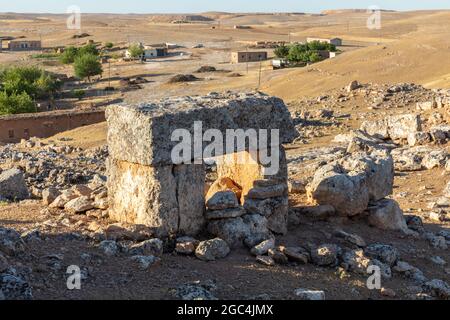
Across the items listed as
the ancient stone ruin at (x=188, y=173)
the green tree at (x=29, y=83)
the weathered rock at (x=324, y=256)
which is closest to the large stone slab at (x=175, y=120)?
the ancient stone ruin at (x=188, y=173)

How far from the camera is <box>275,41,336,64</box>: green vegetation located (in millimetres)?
50013

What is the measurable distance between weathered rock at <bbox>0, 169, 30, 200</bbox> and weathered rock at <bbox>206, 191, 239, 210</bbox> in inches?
182

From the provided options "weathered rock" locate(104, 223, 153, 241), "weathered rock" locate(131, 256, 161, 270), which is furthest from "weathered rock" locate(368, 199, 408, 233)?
"weathered rock" locate(131, 256, 161, 270)

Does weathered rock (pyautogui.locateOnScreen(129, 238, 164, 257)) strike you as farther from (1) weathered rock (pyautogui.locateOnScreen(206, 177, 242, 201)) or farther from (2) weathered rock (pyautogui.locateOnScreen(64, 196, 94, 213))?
(1) weathered rock (pyautogui.locateOnScreen(206, 177, 242, 201))

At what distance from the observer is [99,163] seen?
17.7 m

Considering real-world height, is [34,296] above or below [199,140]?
below

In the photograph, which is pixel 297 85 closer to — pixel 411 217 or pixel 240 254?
pixel 411 217

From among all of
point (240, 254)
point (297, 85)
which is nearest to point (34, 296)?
point (240, 254)

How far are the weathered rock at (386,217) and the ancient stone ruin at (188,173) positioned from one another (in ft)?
5.04

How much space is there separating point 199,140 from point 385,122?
40.7 ft

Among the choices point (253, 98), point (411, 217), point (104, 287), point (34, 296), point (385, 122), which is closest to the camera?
point (34, 296)

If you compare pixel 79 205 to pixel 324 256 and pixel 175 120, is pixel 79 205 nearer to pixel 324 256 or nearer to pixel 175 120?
pixel 175 120

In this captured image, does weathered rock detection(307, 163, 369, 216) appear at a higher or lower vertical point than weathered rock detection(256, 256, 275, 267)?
higher

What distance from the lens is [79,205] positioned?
9.16 meters
